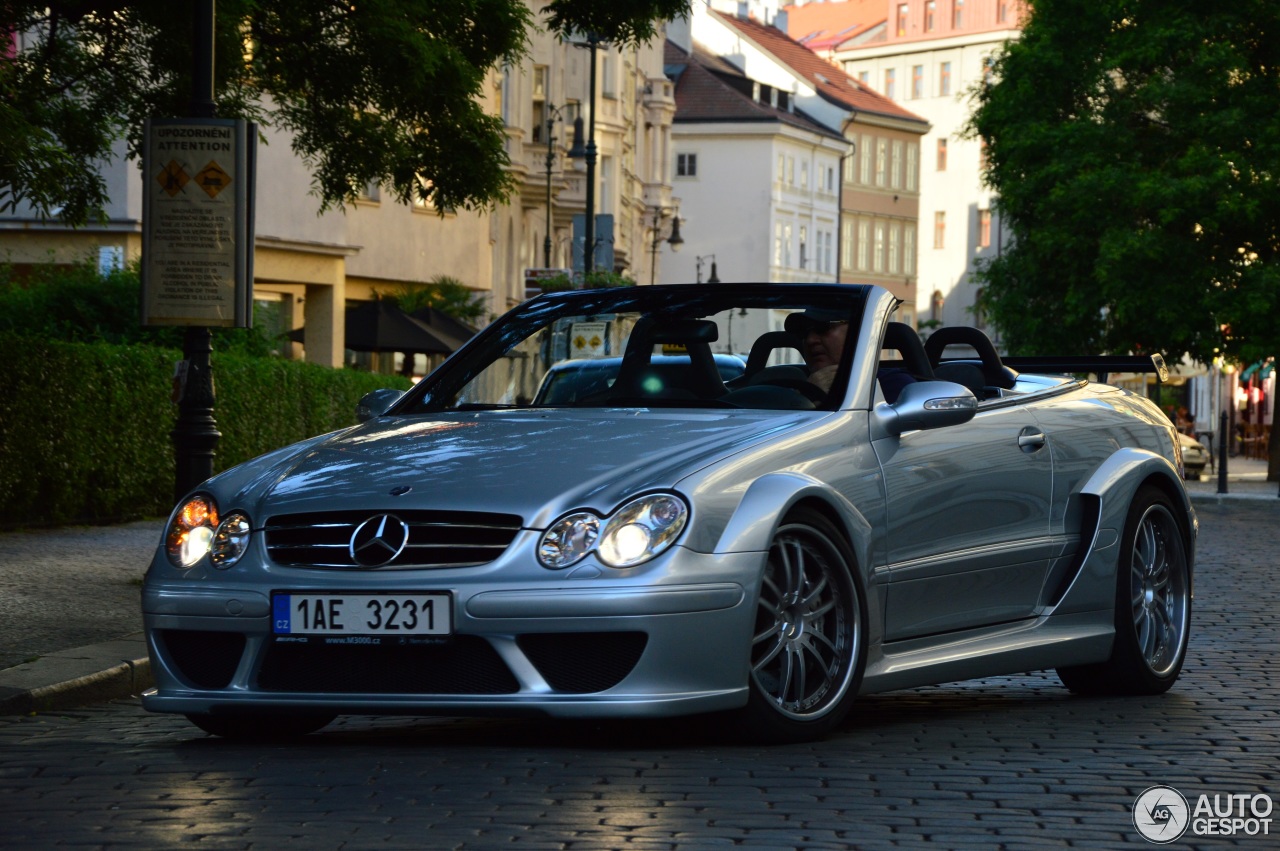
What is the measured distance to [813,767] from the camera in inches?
268

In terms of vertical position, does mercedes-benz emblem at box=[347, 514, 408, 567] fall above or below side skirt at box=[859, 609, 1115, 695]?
above

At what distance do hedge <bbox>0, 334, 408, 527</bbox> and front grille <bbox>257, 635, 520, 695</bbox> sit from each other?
11252 mm

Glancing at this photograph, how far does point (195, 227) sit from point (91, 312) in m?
12.5

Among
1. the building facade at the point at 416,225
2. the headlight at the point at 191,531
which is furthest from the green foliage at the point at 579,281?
the headlight at the point at 191,531

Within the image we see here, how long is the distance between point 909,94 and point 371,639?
128194mm

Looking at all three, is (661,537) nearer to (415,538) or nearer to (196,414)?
(415,538)

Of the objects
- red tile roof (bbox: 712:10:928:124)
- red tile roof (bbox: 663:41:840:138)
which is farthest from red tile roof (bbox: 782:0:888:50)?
red tile roof (bbox: 663:41:840:138)

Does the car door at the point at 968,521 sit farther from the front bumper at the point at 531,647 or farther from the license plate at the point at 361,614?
the license plate at the point at 361,614

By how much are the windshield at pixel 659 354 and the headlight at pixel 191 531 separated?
1261 millimetres

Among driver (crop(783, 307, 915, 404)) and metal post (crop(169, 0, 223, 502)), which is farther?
metal post (crop(169, 0, 223, 502))

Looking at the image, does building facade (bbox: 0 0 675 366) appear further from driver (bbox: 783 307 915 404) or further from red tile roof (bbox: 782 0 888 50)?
red tile roof (bbox: 782 0 888 50)

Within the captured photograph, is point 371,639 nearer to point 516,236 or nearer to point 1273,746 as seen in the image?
point 1273,746

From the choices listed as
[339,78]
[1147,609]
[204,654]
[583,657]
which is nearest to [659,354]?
[583,657]

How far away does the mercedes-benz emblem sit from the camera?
22.5ft
